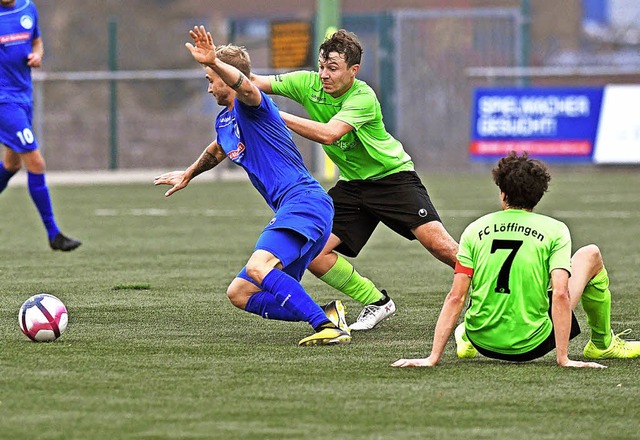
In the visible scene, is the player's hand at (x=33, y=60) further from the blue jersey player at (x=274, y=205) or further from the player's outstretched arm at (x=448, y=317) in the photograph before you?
the player's outstretched arm at (x=448, y=317)

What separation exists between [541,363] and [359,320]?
1.54 meters

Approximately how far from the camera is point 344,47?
766cm

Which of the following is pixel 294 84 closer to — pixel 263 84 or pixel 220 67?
pixel 263 84

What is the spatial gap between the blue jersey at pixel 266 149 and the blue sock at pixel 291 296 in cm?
42

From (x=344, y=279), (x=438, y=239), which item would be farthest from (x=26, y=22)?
(x=438, y=239)

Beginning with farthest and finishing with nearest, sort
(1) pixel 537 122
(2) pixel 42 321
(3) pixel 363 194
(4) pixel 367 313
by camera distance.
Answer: (1) pixel 537 122 < (3) pixel 363 194 < (4) pixel 367 313 < (2) pixel 42 321

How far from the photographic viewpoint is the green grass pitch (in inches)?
204

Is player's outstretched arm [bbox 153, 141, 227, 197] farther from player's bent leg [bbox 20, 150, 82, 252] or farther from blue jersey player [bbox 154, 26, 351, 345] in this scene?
player's bent leg [bbox 20, 150, 82, 252]

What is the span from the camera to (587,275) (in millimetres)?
6594

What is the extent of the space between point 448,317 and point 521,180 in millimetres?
651

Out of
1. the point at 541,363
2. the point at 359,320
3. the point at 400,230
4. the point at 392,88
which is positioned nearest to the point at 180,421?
the point at 541,363

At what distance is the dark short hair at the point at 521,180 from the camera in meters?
6.25

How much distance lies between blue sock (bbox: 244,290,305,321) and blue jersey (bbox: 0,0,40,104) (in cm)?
526

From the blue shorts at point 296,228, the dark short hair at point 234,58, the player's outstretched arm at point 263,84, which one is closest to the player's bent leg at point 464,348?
the blue shorts at point 296,228
